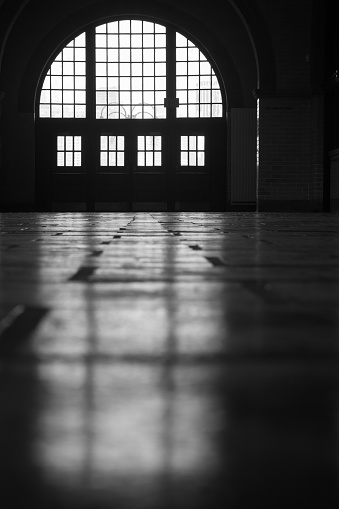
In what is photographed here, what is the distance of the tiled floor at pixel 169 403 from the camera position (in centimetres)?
59

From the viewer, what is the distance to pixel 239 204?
68.8 feet

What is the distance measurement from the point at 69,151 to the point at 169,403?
69.8ft

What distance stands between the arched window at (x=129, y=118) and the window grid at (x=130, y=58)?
24 millimetres

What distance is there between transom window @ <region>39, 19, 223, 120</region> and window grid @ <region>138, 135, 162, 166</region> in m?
1.01

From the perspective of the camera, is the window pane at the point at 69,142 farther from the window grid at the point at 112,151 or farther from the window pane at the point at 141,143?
the window pane at the point at 141,143

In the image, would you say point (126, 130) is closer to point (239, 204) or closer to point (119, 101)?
point (119, 101)

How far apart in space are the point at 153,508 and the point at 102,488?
47mm

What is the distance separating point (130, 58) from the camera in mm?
21062

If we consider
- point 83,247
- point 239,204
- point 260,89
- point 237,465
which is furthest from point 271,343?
point 239,204

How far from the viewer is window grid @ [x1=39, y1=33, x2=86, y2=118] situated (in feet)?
68.9

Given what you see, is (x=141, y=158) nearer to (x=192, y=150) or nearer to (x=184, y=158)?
(x=184, y=158)

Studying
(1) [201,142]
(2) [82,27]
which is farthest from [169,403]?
(1) [201,142]

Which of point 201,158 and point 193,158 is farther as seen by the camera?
point 193,158

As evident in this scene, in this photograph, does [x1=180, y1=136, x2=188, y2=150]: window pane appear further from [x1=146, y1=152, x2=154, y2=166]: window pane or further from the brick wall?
the brick wall
